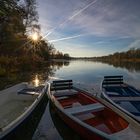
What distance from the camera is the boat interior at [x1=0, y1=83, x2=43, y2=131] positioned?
798 cm

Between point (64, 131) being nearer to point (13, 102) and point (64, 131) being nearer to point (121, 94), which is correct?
point (13, 102)

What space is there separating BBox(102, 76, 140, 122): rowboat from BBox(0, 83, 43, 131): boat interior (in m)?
3.58

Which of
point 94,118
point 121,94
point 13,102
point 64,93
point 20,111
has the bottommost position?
point 20,111

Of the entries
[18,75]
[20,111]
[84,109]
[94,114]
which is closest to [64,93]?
[20,111]

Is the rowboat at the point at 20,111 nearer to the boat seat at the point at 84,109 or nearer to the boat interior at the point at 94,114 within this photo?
the boat interior at the point at 94,114

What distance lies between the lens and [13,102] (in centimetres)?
964

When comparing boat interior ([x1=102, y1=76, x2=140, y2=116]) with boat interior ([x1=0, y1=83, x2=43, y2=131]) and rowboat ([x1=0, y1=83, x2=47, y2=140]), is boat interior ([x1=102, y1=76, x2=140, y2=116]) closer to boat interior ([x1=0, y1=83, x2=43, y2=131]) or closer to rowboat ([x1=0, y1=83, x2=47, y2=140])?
rowboat ([x1=0, y1=83, x2=47, y2=140])

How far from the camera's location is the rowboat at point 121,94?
8344mm

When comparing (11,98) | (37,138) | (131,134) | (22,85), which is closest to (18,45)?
(22,85)

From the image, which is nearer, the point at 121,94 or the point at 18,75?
the point at 121,94

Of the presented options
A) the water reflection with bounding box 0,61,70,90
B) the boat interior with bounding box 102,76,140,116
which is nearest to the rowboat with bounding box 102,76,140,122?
the boat interior with bounding box 102,76,140,116

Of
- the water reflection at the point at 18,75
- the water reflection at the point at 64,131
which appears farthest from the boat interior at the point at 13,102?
the water reflection at the point at 18,75

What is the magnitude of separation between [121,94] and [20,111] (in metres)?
4.93

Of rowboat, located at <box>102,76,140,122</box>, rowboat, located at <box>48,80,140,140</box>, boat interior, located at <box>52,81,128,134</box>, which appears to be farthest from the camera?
rowboat, located at <box>102,76,140,122</box>
